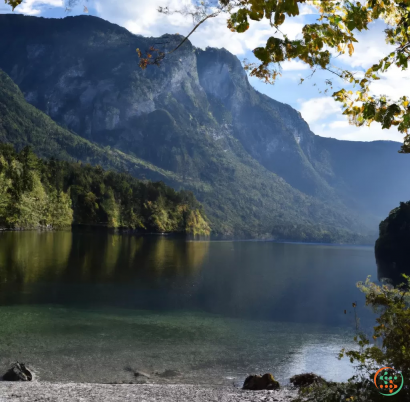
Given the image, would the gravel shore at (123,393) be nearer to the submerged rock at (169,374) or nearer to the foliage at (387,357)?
the submerged rock at (169,374)

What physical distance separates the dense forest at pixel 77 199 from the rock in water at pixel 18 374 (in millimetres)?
83890

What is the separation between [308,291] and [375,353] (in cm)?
4768

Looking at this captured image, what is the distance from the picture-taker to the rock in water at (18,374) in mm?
15538

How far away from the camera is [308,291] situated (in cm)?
5403

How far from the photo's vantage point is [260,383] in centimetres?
1661

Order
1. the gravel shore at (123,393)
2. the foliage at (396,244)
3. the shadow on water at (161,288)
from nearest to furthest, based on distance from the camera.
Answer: the gravel shore at (123,393), the shadow on water at (161,288), the foliage at (396,244)

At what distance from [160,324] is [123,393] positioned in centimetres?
1384

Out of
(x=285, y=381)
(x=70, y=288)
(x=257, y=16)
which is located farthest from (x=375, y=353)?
(x=70, y=288)

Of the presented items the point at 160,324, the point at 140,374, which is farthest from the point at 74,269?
the point at 140,374

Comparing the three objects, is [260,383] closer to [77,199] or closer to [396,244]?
[396,244]

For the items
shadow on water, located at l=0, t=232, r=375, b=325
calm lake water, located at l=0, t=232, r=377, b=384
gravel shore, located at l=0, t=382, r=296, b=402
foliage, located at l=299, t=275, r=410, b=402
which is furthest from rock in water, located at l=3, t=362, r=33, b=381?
shadow on water, located at l=0, t=232, r=375, b=325

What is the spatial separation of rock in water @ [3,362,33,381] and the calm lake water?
851mm

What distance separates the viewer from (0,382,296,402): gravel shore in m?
13.0

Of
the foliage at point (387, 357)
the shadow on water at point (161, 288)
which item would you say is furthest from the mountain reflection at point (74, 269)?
the foliage at point (387, 357)
